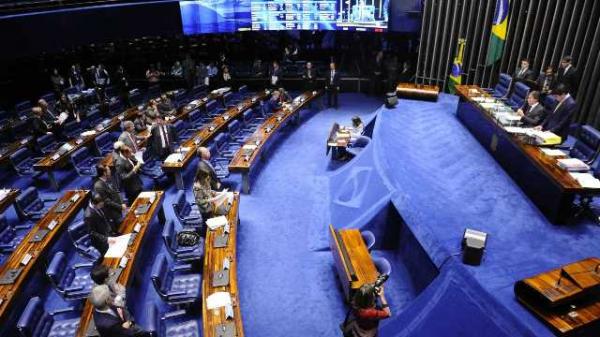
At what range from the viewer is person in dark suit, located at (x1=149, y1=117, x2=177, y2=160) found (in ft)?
30.5

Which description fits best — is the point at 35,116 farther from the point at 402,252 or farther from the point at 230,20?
the point at 402,252

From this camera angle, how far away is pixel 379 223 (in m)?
7.18

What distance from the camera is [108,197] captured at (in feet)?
21.5

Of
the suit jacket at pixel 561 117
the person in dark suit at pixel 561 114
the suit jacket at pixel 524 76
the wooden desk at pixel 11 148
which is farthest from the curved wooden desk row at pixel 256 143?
the suit jacket at pixel 524 76

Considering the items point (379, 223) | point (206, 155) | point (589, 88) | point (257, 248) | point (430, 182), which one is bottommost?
point (257, 248)

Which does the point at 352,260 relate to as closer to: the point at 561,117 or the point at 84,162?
the point at 561,117

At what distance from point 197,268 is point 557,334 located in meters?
4.95

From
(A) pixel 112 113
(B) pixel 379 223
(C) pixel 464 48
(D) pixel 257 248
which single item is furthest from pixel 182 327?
(C) pixel 464 48

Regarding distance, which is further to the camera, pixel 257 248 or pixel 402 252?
pixel 257 248

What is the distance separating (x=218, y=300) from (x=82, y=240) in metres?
2.95

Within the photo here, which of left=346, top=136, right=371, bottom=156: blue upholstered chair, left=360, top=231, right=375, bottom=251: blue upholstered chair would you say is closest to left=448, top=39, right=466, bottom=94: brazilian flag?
left=346, top=136, right=371, bottom=156: blue upholstered chair

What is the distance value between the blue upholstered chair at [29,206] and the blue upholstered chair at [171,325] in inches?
154

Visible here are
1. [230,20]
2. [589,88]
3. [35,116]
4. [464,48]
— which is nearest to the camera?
[589,88]

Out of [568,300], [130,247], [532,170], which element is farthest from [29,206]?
[532,170]
